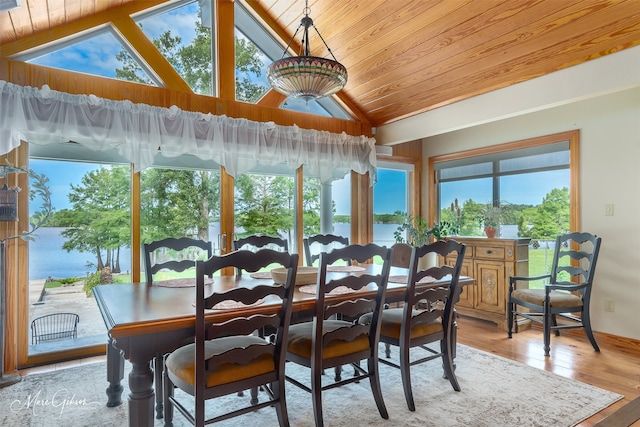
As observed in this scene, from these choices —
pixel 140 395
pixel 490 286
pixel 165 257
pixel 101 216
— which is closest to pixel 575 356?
pixel 490 286

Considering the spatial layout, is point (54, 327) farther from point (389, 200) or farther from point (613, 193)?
point (613, 193)

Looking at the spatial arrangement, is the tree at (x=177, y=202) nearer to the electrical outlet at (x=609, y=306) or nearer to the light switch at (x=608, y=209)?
the light switch at (x=608, y=209)

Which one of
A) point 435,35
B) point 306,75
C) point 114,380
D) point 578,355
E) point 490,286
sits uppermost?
point 435,35

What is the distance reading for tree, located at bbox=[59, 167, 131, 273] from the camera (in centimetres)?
338

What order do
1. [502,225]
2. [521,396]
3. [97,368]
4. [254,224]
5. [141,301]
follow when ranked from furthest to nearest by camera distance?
[502,225], [254,224], [97,368], [521,396], [141,301]

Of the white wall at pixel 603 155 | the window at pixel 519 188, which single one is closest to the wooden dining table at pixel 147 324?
the white wall at pixel 603 155

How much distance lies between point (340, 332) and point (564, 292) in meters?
2.90

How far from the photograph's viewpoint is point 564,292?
3898 millimetres

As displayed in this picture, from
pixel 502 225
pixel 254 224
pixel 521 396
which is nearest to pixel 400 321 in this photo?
pixel 521 396

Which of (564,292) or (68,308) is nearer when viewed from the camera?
(68,308)

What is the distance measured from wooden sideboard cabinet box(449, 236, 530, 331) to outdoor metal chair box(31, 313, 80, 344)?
4.07 meters

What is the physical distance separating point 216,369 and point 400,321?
4.17ft

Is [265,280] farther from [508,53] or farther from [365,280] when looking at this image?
[508,53]

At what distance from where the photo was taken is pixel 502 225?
188 inches
